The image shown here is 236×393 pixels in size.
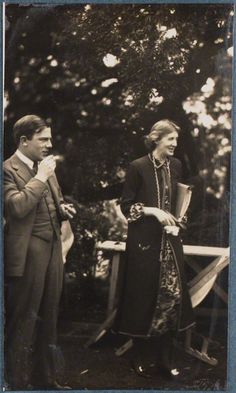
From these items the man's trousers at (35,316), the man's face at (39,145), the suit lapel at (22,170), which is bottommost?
the man's trousers at (35,316)

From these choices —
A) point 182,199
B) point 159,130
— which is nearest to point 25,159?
point 159,130

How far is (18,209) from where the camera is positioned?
267cm

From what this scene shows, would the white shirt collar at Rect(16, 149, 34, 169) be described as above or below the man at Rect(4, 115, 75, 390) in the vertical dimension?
above

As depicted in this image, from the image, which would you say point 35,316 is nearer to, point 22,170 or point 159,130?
point 22,170

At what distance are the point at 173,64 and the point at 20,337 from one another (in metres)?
1.28

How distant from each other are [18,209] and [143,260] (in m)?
0.55

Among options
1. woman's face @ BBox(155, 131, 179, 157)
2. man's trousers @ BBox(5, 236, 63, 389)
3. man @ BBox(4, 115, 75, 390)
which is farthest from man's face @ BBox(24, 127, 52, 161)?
woman's face @ BBox(155, 131, 179, 157)

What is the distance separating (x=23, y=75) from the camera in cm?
268

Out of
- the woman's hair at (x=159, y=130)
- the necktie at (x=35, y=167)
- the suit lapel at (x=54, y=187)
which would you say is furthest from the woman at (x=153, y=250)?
the necktie at (x=35, y=167)

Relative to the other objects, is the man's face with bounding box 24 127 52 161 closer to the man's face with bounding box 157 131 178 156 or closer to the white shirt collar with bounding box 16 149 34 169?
the white shirt collar with bounding box 16 149 34 169

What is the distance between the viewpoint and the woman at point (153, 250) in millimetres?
2709

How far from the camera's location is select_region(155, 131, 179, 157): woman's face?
8.89ft

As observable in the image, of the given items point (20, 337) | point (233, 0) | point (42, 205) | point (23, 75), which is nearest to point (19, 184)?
point (42, 205)

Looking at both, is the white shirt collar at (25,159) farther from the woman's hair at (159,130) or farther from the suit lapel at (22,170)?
the woman's hair at (159,130)
